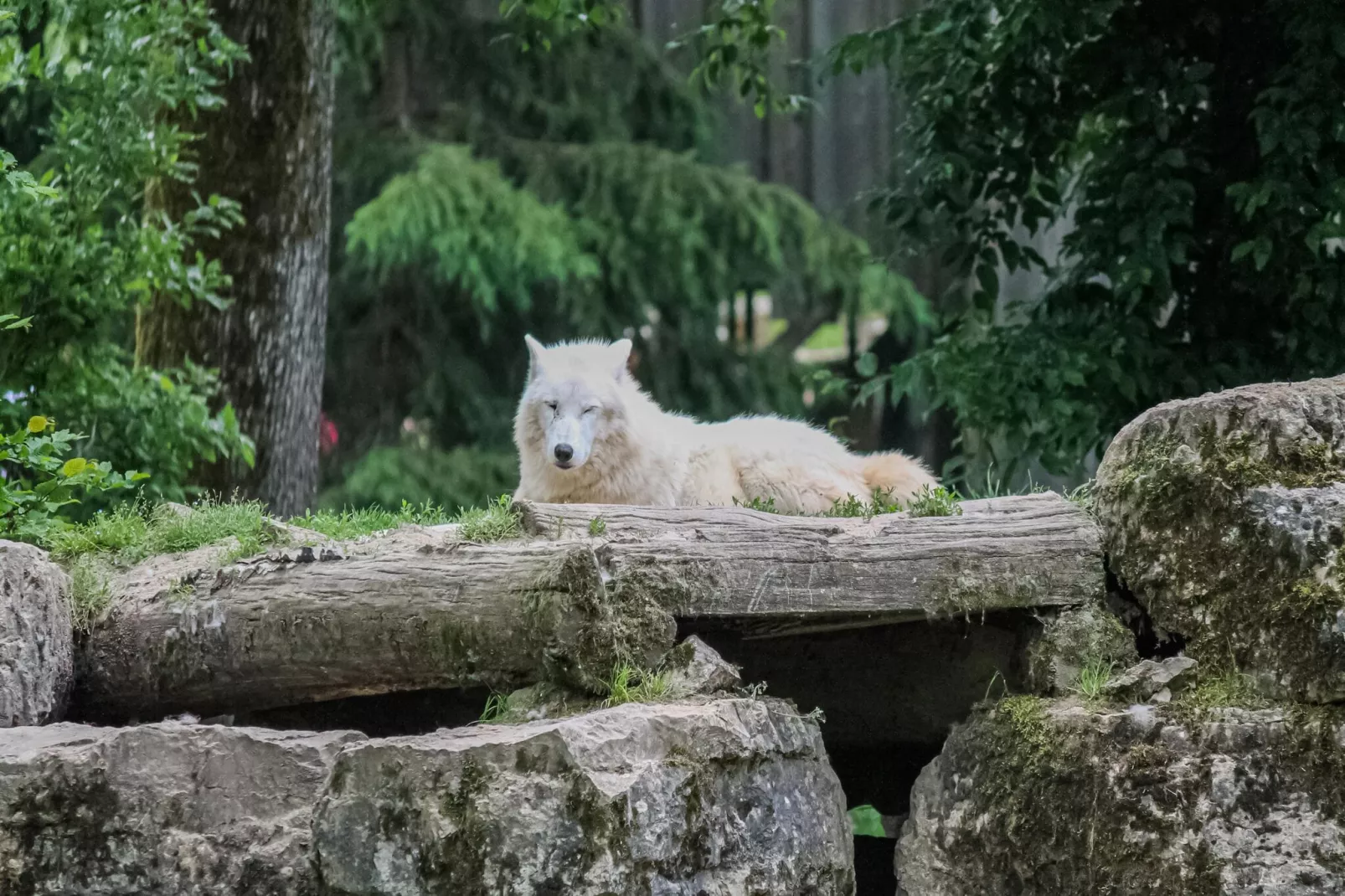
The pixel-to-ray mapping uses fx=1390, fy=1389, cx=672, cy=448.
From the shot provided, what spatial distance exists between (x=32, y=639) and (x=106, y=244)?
182 cm

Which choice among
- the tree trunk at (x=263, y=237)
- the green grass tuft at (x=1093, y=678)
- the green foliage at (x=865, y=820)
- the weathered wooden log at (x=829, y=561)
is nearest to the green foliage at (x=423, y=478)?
the tree trunk at (x=263, y=237)

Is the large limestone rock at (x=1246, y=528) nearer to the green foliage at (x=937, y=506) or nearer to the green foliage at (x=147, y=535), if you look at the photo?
the green foliage at (x=937, y=506)

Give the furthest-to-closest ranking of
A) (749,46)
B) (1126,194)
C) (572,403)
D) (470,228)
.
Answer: (470,228) < (749,46) < (1126,194) < (572,403)

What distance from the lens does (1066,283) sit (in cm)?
581

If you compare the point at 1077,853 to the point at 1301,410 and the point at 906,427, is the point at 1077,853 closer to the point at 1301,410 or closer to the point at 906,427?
the point at 1301,410

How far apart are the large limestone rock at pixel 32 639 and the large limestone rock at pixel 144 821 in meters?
0.36

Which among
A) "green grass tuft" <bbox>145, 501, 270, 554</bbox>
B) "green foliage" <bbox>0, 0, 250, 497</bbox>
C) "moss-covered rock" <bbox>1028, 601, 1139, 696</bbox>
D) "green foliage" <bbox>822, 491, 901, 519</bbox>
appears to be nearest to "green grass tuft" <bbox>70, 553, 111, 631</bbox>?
"green grass tuft" <bbox>145, 501, 270, 554</bbox>

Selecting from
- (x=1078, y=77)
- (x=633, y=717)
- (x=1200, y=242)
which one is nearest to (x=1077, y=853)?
(x=633, y=717)

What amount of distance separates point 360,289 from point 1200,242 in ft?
21.5

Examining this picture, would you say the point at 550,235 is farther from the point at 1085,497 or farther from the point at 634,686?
the point at 634,686

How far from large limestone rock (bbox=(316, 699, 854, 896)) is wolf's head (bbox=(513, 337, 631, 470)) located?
148 cm

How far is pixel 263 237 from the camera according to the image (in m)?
6.07

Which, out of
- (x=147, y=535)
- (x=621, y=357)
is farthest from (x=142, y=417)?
(x=621, y=357)

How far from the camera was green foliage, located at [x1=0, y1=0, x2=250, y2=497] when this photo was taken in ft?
15.8
